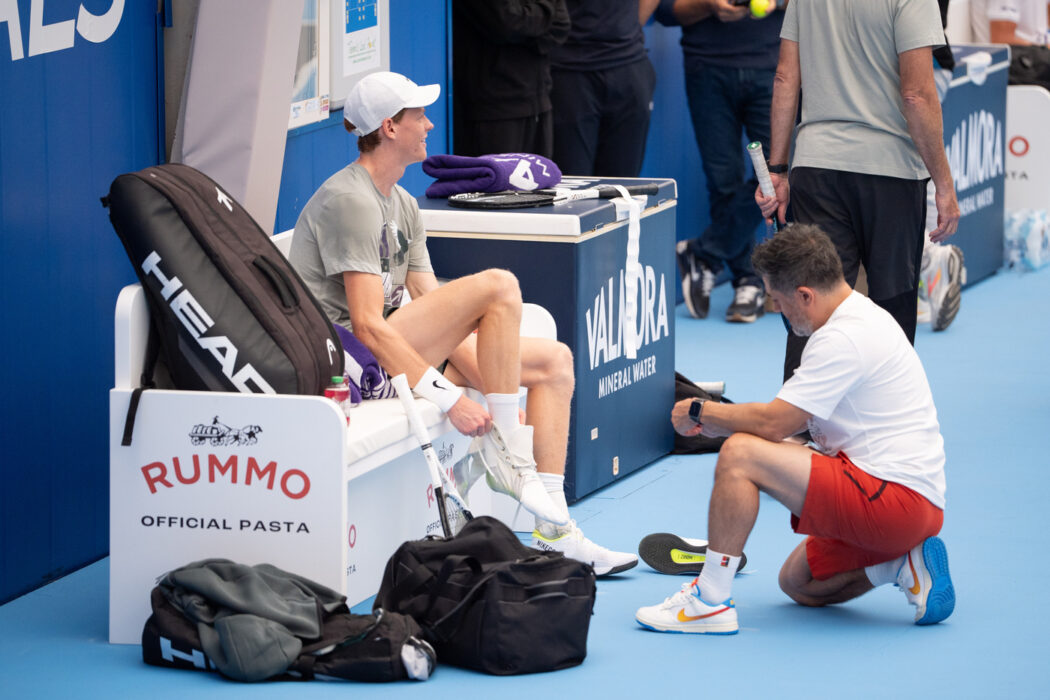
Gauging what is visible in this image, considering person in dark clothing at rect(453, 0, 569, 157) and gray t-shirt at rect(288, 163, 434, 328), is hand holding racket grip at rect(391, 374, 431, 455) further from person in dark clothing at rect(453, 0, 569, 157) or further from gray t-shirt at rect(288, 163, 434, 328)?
person in dark clothing at rect(453, 0, 569, 157)

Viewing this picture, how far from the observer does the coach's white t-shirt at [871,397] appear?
12.8 ft

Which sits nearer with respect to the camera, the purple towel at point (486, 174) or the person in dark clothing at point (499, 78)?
the purple towel at point (486, 174)

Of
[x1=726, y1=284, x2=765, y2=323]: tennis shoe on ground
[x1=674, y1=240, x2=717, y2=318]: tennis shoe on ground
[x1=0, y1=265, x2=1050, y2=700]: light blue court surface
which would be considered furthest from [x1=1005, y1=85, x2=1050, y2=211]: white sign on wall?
[x1=0, y1=265, x2=1050, y2=700]: light blue court surface

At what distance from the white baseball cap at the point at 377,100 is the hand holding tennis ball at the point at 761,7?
3.64 metres

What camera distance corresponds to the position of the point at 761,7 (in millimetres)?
7770

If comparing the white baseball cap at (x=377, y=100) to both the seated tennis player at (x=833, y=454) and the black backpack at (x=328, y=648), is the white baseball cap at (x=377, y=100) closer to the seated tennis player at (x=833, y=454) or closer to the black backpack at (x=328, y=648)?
the seated tennis player at (x=833, y=454)

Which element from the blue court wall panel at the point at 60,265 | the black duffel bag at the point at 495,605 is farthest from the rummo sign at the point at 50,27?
the black duffel bag at the point at 495,605

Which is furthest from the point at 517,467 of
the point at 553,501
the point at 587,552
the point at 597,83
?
the point at 597,83

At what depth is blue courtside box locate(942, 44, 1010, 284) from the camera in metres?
8.55

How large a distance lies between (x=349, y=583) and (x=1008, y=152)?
662 centimetres

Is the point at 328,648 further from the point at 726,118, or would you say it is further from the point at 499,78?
the point at 726,118

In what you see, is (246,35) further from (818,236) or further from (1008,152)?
(1008,152)

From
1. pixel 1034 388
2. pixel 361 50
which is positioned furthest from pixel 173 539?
pixel 1034 388

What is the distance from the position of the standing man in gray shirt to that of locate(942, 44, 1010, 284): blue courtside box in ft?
10.9
